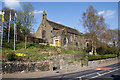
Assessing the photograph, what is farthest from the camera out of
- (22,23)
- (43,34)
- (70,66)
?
(43,34)

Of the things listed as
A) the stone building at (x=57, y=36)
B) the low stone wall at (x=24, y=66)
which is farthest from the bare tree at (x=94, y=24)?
the low stone wall at (x=24, y=66)

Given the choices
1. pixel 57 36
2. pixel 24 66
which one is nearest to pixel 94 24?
pixel 57 36

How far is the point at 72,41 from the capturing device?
3092 cm

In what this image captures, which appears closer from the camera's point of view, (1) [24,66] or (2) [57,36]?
(1) [24,66]

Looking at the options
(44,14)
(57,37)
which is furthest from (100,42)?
(44,14)

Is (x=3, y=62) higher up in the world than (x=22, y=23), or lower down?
lower down

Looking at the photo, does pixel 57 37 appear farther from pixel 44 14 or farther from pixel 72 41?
pixel 44 14

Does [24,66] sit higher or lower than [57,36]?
lower

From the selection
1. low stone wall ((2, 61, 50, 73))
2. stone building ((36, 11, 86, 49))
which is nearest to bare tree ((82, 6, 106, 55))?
stone building ((36, 11, 86, 49))

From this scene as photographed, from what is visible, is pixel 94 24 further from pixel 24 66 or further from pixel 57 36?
pixel 24 66

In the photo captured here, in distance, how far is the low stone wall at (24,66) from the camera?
10.2 m

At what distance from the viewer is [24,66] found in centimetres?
1113

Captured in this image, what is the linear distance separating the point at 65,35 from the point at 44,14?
1243 cm

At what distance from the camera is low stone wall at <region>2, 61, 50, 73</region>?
10191mm
